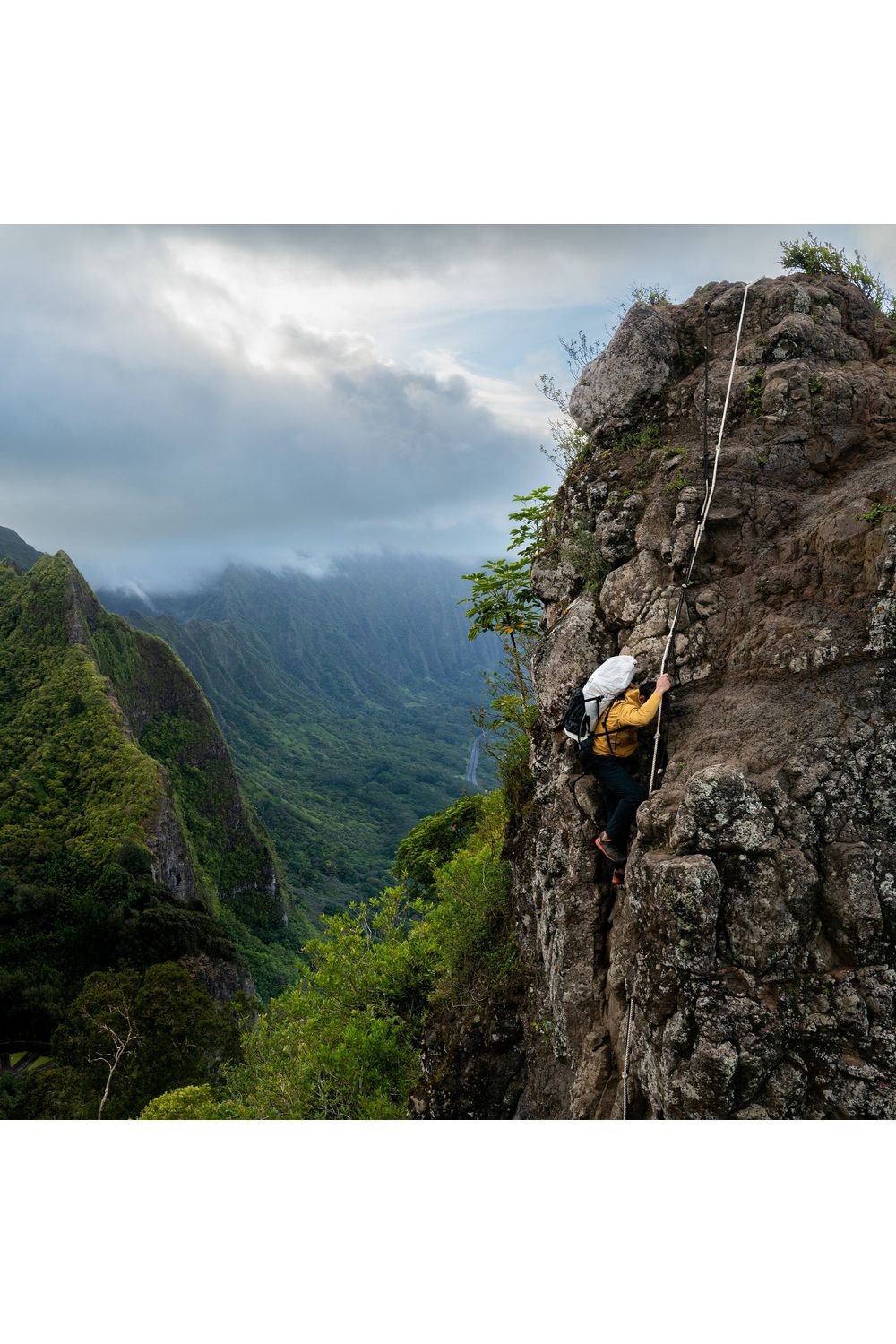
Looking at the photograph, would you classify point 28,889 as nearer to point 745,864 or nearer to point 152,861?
point 152,861

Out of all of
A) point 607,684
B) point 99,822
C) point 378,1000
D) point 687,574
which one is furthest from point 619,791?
point 99,822

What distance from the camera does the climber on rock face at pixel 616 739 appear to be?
5.50m

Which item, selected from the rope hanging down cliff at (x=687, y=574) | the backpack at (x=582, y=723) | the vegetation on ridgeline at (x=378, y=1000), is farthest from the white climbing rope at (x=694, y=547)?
the vegetation on ridgeline at (x=378, y=1000)

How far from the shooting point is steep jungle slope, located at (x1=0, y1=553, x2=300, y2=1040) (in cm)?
4984

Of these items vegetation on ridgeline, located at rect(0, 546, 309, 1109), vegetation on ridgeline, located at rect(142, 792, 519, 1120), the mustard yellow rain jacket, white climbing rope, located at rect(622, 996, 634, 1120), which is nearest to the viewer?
white climbing rope, located at rect(622, 996, 634, 1120)

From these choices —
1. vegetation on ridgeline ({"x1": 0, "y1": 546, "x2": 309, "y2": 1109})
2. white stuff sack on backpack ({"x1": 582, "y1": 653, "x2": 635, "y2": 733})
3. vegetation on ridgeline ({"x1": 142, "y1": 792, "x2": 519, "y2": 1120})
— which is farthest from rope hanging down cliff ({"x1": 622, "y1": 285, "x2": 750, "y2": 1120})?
vegetation on ridgeline ({"x1": 0, "y1": 546, "x2": 309, "y2": 1109})

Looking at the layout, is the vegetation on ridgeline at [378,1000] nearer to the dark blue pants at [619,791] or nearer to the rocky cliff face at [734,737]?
the rocky cliff face at [734,737]

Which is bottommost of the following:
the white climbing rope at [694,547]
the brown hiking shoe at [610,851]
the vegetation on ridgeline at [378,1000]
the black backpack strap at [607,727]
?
the vegetation on ridgeline at [378,1000]

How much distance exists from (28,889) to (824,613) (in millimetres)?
60341

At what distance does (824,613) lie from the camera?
5.18 metres

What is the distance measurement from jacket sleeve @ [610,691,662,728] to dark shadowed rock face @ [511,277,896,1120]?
40 centimetres

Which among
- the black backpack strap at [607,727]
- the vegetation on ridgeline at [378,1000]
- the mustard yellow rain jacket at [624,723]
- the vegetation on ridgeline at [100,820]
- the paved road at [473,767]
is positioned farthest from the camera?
the paved road at [473,767]

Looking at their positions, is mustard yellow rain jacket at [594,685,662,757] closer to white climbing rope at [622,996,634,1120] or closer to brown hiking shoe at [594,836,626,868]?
brown hiking shoe at [594,836,626,868]

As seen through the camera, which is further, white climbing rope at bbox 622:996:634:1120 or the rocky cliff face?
white climbing rope at bbox 622:996:634:1120
